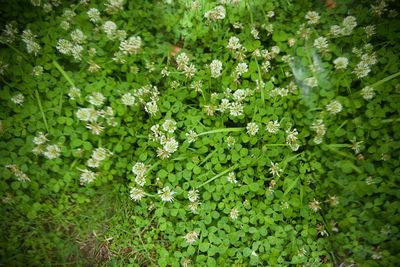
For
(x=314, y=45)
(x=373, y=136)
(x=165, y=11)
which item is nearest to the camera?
(x=373, y=136)

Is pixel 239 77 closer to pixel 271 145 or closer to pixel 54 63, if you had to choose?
pixel 271 145

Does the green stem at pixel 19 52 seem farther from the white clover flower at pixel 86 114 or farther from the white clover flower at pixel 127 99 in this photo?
the white clover flower at pixel 127 99

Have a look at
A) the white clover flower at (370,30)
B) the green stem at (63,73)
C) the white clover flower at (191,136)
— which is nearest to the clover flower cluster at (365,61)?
the white clover flower at (370,30)

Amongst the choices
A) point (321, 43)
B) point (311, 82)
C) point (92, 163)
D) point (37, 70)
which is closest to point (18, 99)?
point (37, 70)

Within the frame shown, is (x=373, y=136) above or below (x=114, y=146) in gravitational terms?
above

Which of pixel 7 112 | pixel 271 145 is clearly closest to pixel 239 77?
pixel 271 145

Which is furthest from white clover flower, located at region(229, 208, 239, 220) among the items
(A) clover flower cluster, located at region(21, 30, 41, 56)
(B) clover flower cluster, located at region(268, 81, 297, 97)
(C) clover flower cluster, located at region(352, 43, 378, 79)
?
(A) clover flower cluster, located at region(21, 30, 41, 56)

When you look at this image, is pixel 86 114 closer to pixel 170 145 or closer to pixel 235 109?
pixel 170 145
